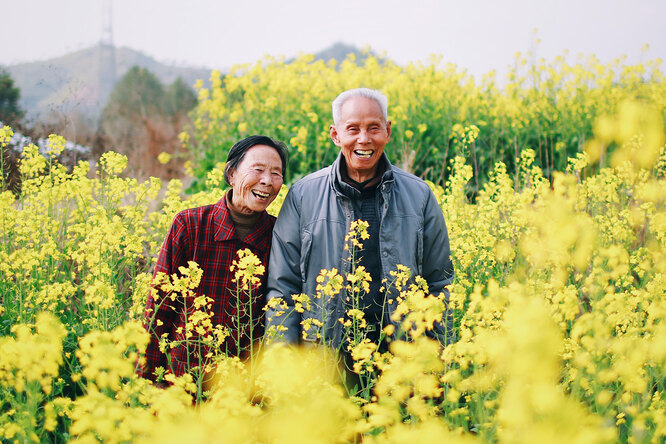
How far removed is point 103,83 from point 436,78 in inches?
1472

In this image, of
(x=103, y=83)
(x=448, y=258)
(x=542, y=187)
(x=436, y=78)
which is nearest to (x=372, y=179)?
(x=448, y=258)

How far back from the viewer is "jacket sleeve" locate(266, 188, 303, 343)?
9.93 ft

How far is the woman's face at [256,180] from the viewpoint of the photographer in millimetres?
3105

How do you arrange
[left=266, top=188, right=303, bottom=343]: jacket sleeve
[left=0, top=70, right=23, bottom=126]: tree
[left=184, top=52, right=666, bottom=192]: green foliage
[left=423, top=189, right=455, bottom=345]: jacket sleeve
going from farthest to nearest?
[left=0, top=70, right=23, bottom=126]: tree
[left=184, top=52, right=666, bottom=192]: green foliage
[left=423, top=189, right=455, bottom=345]: jacket sleeve
[left=266, top=188, right=303, bottom=343]: jacket sleeve

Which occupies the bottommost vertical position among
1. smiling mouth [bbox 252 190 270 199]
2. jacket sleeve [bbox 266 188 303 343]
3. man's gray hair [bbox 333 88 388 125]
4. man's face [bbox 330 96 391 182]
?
jacket sleeve [bbox 266 188 303 343]

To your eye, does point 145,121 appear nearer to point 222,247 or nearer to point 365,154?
point 222,247

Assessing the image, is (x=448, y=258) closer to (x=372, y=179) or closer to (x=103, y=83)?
(x=372, y=179)

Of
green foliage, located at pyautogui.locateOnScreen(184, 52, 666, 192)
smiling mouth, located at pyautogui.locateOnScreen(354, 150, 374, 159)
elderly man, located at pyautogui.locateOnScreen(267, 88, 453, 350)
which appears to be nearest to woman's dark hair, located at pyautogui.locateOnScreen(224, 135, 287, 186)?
elderly man, located at pyautogui.locateOnScreen(267, 88, 453, 350)

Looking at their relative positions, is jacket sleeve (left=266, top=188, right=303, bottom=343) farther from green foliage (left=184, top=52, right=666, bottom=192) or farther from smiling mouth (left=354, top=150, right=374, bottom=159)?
green foliage (left=184, top=52, right=666, bottom=192)

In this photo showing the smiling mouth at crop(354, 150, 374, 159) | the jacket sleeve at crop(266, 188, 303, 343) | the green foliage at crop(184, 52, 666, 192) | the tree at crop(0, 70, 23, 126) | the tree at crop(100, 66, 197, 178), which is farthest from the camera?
the tree at crop(0, 70, 23, 126)

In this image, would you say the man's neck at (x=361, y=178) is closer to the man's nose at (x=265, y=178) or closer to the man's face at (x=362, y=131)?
the man's face at (x=362, y=131)

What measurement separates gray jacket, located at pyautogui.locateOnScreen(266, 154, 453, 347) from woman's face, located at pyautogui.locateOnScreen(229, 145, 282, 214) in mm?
189

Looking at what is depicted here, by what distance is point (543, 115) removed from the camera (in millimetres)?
8398

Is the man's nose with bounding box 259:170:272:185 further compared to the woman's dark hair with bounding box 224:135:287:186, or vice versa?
the woman's dark hair with bounding box 224:135:287:186
